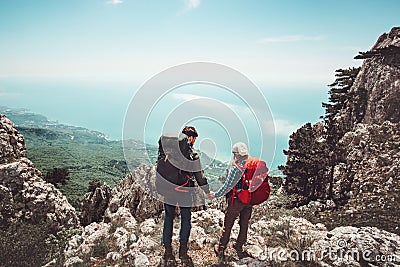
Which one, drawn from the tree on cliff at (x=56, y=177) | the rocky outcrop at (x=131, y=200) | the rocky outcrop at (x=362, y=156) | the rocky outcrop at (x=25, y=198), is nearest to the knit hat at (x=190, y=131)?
the rocky outcrop at (x=362, y=156)

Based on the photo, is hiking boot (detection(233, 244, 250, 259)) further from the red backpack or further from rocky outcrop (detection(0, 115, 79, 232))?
rocky outcrop (detection(0, 115, 79, 232))

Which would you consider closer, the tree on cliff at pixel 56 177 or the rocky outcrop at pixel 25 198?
the rocky outcrop at pixel 25 198

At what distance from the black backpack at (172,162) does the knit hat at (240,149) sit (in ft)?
3.36

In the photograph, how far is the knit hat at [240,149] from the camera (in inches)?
235

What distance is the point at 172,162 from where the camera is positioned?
5762 mm

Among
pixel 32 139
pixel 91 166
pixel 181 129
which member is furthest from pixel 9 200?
pixel 32 139

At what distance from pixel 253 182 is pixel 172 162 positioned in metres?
1.75

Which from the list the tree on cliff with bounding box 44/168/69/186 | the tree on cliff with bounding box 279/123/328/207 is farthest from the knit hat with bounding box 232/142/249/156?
the tree on cliff with bounding box 44/168/69/186

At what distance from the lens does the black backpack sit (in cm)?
570

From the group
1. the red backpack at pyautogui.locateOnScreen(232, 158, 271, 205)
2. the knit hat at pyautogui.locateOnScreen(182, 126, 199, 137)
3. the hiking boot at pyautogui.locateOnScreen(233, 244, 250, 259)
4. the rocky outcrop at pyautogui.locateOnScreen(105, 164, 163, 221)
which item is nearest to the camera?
the red backpack at pyautogui.locateOnScreen(232, 158, 271, 205)

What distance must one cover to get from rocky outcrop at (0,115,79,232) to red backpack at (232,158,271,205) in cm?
1067

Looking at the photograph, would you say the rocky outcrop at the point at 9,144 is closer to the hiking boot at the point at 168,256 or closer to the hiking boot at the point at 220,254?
the hiking boot at the point at 168,256

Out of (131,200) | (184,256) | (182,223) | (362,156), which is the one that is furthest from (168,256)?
(131,200)

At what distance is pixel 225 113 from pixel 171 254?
347 centimetres
